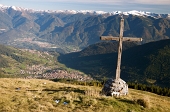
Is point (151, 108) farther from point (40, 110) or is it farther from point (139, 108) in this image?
point (40, 110)

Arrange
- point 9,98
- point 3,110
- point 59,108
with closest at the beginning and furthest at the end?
point 3,110
point 59,108
point 9,98

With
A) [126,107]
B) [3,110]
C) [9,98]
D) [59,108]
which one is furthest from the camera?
[9,98]

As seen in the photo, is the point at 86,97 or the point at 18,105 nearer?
the point at 18,105

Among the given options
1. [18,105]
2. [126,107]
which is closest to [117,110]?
[126,107]

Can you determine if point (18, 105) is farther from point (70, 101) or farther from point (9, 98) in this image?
point (70, 101)

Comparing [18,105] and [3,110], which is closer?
[3,110]

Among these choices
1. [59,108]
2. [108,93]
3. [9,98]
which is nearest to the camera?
[59,108]

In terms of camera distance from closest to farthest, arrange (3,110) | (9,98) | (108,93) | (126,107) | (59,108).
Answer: (3,110) < (59,108) < (126,107) < (9,98) < (108,93)

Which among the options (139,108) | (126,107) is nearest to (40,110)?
(126,107)
